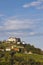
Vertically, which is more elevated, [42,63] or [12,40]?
[12,40]

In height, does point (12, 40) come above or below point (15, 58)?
above

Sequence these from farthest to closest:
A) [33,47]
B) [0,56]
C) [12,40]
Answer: [12,40], [33,47], [0,56]

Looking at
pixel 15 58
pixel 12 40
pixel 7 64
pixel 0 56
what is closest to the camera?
pixel 7 64

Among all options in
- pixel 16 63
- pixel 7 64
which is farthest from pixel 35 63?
pixel 7 64

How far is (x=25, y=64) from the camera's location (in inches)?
2506

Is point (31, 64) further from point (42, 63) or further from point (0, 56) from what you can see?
point (0, 56)

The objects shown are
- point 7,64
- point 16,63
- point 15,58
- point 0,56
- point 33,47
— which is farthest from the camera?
point 33,47

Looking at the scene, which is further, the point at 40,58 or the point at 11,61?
the point at 40,58

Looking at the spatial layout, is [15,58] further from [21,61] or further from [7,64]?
[7,64]

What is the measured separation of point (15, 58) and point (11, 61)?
4681 millimetres

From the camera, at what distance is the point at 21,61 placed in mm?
65750

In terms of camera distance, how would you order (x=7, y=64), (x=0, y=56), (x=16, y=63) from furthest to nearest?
(x=0, y=56)
(x=16, y=63)
(x=7, y=64)

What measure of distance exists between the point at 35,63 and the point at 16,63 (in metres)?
5.21

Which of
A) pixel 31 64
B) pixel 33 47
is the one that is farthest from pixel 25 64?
pixel 33 47
